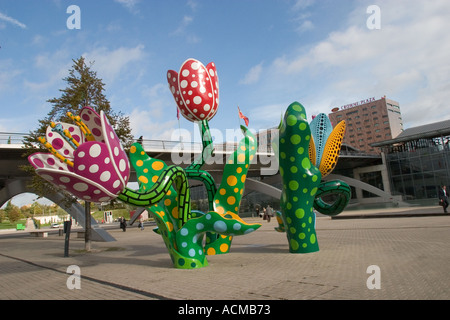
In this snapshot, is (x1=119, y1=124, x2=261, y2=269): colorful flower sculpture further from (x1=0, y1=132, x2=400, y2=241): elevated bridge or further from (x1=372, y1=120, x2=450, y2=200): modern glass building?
(x1=372, y1=120, x2=450, y2=200): modern glass building

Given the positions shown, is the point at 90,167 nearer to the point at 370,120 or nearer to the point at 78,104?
the point at 78,104

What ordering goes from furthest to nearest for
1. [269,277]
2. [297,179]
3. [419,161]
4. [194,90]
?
[419,161], [194,90], [297,179], [269,277]

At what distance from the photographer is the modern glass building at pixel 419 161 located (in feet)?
126

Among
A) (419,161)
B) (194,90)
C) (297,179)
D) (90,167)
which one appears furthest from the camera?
(419,161)

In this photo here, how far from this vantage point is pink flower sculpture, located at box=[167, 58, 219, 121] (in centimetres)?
874

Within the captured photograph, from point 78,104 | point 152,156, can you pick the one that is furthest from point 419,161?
point 78,104

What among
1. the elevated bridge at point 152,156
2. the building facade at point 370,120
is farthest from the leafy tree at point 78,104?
the building facade at point 370,120

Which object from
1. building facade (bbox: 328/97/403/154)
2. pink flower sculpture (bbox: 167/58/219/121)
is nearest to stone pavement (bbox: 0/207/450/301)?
pink flower sculpture (bbox: 167/58/219/121)

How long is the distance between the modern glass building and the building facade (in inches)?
2219

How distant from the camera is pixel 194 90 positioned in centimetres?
874

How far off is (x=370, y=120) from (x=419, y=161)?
65.7m

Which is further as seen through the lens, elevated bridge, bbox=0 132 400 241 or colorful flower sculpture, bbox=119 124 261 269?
elevated bridge, bbox=0 132 400 241

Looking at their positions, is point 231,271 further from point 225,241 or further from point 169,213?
point 225,241

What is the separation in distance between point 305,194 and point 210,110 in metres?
3.30
